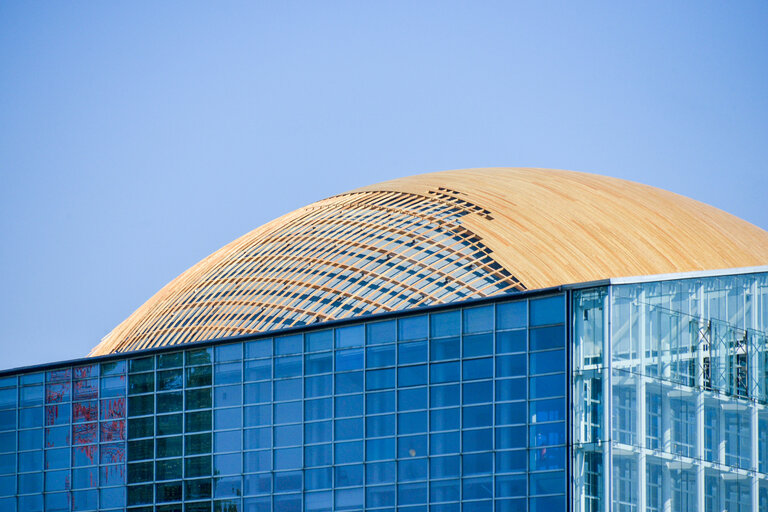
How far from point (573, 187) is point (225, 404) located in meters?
15.8

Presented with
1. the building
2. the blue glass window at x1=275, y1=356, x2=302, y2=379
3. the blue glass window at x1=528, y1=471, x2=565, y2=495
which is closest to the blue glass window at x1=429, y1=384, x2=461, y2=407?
the building

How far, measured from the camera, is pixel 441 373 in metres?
40.7

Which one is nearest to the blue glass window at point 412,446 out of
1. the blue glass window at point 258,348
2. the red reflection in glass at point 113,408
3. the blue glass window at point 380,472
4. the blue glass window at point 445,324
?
the blue glass window at point 380,472

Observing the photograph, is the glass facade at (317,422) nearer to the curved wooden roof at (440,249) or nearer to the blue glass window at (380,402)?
the blue glass window at (380,402)

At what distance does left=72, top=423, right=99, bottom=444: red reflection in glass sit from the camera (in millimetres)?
46938

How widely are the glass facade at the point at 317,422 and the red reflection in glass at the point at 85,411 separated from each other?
0.04 metres

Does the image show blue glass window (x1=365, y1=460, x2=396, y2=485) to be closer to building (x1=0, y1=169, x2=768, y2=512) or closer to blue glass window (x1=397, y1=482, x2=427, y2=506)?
building (x1=0, y1=169, x2=768, y2=512)

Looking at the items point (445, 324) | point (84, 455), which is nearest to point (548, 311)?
point (445, 324)

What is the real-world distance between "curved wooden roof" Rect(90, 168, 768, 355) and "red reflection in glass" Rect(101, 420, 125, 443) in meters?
6.38

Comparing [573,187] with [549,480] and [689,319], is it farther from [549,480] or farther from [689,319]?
[549,480]

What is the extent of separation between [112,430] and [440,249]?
1184cm

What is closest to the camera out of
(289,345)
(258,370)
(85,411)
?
(289,345)

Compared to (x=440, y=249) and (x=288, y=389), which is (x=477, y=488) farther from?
(x=440, y=249)

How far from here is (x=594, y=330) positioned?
1492 inches
